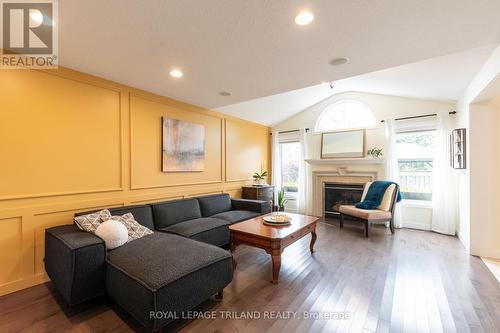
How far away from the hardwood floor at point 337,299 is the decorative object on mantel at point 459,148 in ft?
4.30

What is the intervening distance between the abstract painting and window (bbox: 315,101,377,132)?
3071 mm

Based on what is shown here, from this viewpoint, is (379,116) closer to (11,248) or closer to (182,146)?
(182,146)

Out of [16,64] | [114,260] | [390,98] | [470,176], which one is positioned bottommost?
[114,260]

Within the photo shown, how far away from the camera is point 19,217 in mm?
2176

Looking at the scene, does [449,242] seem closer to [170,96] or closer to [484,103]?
[484,103]

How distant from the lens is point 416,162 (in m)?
4.37

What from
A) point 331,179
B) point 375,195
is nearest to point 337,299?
point 375,195

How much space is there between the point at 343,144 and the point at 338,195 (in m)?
1.22

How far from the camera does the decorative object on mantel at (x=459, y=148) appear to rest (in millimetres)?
3205

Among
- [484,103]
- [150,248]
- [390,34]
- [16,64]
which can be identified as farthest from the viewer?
[484,103]

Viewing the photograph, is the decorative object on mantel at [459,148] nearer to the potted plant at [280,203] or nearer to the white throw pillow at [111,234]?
the potted plant at [280,203]

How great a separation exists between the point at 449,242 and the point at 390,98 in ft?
9.47

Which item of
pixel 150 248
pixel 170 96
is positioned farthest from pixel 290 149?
pixel 150 248

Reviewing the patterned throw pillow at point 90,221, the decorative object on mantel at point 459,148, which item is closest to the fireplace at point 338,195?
the decorative object on mantel at point 459,148
